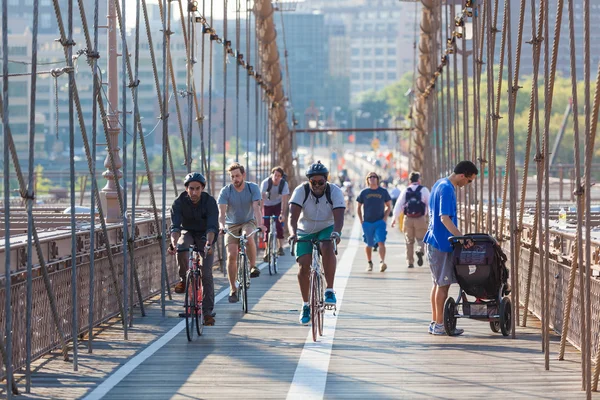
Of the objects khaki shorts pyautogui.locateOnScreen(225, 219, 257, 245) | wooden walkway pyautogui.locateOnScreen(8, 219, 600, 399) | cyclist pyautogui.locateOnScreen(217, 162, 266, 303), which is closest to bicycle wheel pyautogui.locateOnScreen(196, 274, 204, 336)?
wooden walkway pyautogui.locateOnScreen(8, 219, 600, 399)

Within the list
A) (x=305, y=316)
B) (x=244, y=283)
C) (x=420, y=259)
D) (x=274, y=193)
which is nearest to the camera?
(x=305, y=316)

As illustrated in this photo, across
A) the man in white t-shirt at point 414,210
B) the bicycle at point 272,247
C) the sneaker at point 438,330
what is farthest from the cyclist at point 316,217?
the man in white t-shirt at point 414,210

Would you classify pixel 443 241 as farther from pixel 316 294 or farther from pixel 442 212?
pixel 316 294

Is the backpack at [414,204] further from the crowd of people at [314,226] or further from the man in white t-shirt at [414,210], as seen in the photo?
the crowd of people at [314,226]

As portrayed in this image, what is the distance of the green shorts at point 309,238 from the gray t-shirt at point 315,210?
44 mm

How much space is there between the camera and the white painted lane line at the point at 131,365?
8898mm

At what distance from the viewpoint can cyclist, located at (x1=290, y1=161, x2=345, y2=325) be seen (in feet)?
42.0

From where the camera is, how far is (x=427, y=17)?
132 feet

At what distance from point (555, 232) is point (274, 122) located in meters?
33.1

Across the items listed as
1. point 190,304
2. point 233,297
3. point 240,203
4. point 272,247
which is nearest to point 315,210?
point 190,304

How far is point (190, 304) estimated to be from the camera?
39.8ft

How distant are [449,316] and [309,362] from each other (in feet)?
7.25

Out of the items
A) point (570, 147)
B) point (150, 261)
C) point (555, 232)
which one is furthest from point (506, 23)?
point (570, 147)

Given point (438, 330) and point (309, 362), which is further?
point (438, 330)
